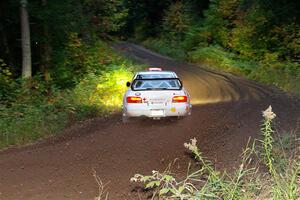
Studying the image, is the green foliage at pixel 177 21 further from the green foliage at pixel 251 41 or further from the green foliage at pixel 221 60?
the green foliage at pixel 221 60

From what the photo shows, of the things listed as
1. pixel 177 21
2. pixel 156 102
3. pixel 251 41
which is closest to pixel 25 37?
pixel 156 102

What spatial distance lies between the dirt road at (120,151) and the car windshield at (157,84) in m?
1.11

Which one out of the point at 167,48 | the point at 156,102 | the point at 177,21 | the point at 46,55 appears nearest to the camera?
the point at 156,102

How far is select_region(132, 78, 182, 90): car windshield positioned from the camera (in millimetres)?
13797

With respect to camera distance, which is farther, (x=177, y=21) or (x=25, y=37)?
(x=177, y=21)

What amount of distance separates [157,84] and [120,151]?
3.49m

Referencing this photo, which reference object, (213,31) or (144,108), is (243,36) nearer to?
(213,31)

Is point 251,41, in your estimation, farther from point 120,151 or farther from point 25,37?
point 120,151

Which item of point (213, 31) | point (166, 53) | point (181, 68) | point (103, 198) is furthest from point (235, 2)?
point (103, 198)

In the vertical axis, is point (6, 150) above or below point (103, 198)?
below

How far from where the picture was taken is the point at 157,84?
14.0 meters

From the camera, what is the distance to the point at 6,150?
11867 mm

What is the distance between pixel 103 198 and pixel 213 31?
33.7 metres

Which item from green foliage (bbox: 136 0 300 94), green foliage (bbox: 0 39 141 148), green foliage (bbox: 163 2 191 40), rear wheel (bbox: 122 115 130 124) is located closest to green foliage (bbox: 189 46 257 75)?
green foliage (bbox: 136 0 300 94)
